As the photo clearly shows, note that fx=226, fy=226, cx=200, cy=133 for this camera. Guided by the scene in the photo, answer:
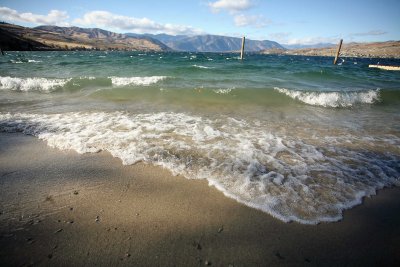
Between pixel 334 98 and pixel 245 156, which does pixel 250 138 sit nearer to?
pixel 245 156

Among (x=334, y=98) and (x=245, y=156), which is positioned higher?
(x=245, y=156)

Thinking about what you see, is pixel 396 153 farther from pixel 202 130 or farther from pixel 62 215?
pixel 62 215

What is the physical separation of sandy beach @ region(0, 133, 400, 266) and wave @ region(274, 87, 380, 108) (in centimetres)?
750

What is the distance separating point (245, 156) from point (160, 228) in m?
2.31

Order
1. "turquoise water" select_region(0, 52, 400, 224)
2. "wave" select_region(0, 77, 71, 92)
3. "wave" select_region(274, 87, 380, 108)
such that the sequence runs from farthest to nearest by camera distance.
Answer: "wave" select_region(0, 77, 71, 92) < "wave" select_region(274, 87, 380, 108) < "turquoise water" select_region(0, 52, 400, 224)

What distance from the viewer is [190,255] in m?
2.17

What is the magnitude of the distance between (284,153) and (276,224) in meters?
2.19

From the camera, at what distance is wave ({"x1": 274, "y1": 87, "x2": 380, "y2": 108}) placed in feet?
33.1

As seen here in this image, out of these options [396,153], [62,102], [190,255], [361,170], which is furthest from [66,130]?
[396,153]

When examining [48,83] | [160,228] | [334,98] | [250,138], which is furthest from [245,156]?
[48,83]

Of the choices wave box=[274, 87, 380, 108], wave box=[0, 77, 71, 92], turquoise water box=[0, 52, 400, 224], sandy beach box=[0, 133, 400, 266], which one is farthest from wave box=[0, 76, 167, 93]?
sandy beach box=[0, 133, 400, 266]

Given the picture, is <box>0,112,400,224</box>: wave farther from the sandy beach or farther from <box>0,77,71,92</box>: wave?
<box>0,77,71,92</box>: wave

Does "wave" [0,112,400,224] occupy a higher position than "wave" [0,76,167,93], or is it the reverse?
"wave" [0,112,400,224]

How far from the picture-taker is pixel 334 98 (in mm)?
10383
